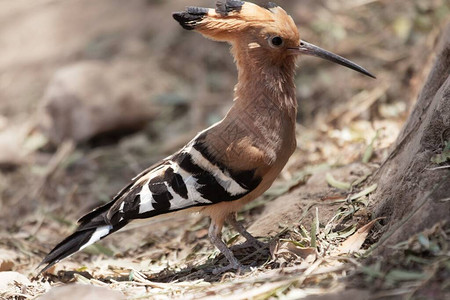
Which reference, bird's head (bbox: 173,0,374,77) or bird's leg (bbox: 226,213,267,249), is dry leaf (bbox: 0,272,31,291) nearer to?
bird's leg (bbox: 226,213,267,249)

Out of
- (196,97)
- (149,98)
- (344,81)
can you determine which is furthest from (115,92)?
(344,81)

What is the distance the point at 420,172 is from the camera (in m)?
2.64

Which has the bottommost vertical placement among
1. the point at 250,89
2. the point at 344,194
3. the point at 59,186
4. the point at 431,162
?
the point at 59,186

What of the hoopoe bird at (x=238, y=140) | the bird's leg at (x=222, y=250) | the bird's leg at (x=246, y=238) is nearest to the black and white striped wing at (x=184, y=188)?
the hoopoe bird at (x=238, y=140)

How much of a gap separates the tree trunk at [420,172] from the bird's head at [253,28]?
0.60 metres

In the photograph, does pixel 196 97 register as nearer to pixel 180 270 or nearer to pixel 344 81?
pixel 344 81

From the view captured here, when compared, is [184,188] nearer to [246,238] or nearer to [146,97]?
[246,238]

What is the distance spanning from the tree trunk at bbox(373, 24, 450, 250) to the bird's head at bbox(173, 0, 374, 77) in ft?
1.95

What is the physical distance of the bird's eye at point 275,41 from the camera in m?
2.91

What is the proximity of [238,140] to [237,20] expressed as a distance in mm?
543

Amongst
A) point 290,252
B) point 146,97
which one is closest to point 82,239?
point 290,252

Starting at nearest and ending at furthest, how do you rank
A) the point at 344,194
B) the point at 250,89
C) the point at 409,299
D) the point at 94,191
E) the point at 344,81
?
the point at 409,299
the point at 250,89
the point at 344,194
the point at 94,191
the point at 344,81

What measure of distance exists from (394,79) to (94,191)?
2.39m

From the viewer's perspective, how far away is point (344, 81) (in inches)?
204
